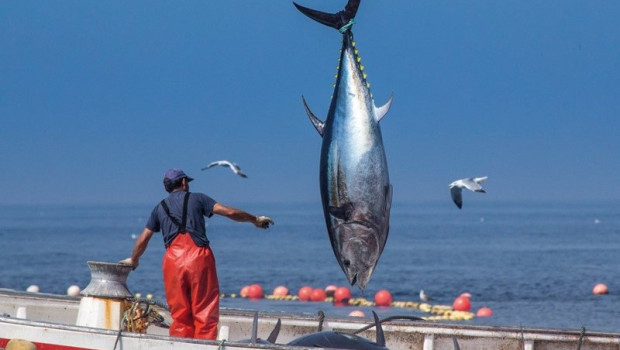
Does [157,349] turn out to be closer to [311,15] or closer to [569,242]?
[311,15]

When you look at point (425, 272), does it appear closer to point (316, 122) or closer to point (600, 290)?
point (600, 290)

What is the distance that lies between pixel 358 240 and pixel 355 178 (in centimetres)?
43

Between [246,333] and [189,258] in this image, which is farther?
[246,333]

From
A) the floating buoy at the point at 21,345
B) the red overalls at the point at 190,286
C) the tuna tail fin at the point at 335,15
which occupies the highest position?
the tuna tail fin at the point at 335,15

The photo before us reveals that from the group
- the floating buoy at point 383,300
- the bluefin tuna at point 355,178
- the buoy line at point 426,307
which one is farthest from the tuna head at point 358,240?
the floating buoy at point 383,300

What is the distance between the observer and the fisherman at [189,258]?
30.1 feet

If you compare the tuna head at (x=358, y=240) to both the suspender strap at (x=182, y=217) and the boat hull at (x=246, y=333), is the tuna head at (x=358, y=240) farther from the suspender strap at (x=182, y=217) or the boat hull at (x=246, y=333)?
the suspender strap at (x=182, y=217)

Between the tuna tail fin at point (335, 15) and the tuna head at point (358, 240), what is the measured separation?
5.50ft

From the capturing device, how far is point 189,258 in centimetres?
919

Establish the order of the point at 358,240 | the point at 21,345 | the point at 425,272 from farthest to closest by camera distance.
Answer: the point at 425,272
the point at 21,345
the point at 358,240

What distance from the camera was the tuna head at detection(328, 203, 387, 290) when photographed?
6871 mm

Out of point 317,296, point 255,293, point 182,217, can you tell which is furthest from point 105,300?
point 255,293

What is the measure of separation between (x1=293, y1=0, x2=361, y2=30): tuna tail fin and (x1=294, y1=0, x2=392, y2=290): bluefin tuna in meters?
0.42

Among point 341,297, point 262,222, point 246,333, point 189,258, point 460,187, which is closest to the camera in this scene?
point 262,222
